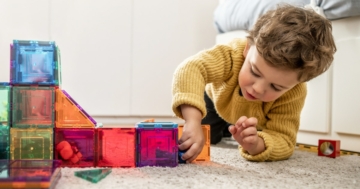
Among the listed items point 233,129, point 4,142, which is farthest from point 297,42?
point 4,142

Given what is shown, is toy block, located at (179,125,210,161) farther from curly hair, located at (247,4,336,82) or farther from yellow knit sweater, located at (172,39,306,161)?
curly hair, located at (247,4,336,82)

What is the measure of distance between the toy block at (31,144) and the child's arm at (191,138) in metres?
0.26

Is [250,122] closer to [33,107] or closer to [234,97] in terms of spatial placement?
[234,97]

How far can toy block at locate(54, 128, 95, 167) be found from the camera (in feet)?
2.43

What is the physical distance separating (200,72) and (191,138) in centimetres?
19

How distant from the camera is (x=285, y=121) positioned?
0.99 meters

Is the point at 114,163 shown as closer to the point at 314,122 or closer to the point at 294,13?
the point at 294,13

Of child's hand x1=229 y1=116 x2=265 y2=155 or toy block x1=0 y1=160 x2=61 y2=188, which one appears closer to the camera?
toy block x1=0 y1=160 x2=61 y2=188

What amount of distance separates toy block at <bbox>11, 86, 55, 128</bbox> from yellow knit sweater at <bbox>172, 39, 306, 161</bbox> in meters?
0.27

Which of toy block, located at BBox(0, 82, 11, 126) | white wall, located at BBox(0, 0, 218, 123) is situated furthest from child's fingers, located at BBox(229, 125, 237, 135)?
white wall, located at BBox(0, 0, 218, 123)

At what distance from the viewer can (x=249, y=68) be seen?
878mm

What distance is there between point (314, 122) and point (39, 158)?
2.60 ft

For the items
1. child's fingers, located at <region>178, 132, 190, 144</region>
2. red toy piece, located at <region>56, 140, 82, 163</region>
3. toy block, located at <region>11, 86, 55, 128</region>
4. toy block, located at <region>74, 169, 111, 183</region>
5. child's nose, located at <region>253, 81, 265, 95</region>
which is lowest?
toy block, located at <region>74, 169, 111, 183</region>

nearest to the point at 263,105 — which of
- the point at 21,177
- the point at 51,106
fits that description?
the point at 51,106
